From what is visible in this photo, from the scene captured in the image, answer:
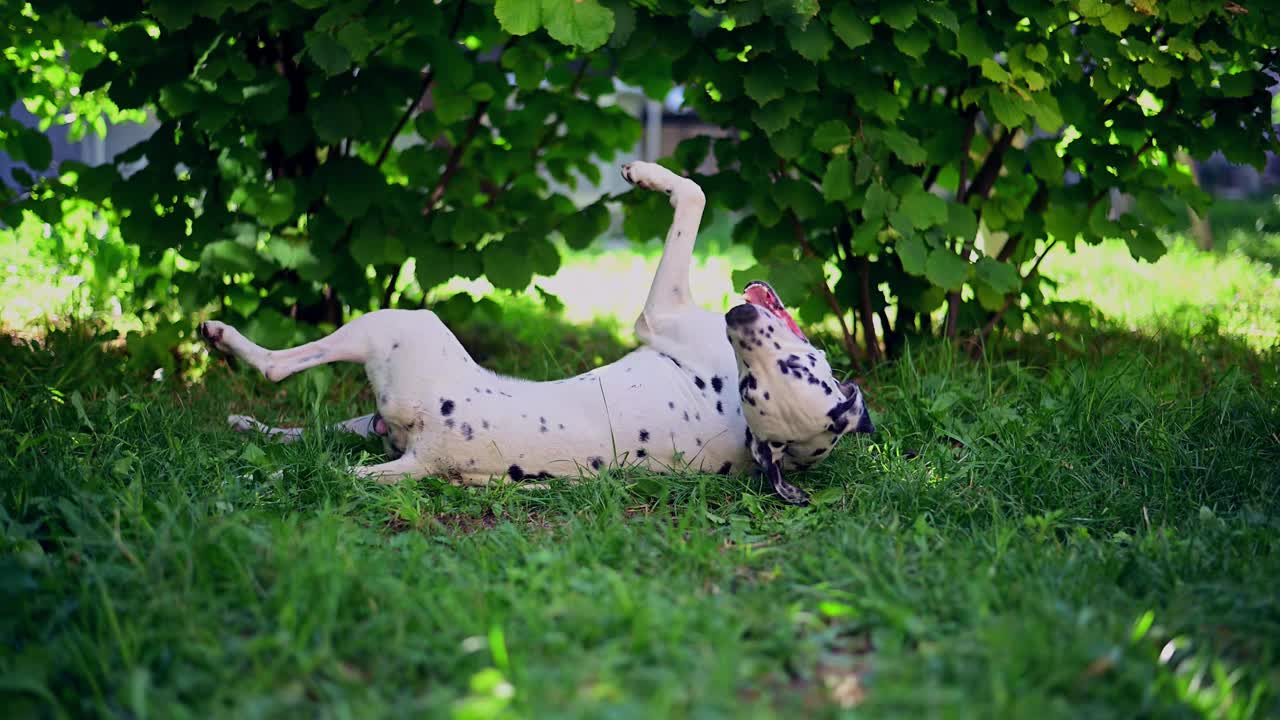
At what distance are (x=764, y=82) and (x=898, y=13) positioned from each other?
0.49m

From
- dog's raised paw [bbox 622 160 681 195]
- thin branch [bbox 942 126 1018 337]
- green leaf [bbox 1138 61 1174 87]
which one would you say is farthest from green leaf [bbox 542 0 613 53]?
green leaf [bbox 1138 61 1174 87]

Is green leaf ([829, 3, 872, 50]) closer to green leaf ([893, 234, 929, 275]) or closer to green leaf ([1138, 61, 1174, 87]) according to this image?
green leaf ([893, 234, 929, 275])

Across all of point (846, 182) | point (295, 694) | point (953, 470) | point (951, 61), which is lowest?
point (953, 470)

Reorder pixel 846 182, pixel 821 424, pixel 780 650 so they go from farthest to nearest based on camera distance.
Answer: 1. pixel 846 182
2. pixel 821 424
3. pixel 780 650

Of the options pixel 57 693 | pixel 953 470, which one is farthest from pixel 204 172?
pixel 953 470

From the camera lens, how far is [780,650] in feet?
6.84

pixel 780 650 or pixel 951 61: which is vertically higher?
pixel 951 61

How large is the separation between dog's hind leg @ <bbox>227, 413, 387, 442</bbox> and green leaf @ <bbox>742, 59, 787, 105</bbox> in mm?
1662

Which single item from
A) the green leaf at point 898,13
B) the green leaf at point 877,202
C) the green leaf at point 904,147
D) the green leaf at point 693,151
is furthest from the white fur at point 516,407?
→ the green leaf at point 693,151

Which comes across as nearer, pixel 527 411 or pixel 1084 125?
pixel 527 411

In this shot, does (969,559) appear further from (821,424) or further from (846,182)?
(846,182)

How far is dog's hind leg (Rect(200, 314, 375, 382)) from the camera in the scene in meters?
3.16

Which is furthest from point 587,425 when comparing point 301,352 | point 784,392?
point 301,352

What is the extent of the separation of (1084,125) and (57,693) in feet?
12.6
